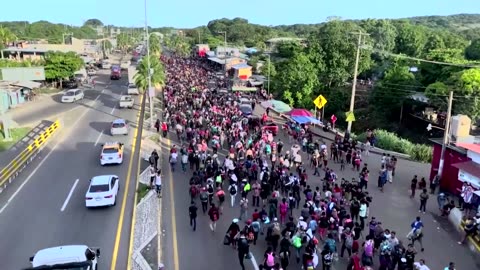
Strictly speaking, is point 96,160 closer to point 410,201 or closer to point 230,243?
point 230,243

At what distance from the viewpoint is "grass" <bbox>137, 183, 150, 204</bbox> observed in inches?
827

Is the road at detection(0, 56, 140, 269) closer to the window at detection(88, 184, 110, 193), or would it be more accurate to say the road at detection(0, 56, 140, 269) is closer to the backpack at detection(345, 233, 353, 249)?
the window at detection(88, 184, 110, 193)

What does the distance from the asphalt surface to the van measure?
8.34 feet

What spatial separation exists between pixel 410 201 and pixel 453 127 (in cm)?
409

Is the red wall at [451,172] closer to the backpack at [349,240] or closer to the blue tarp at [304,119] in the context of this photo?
the backpack at [349,240]

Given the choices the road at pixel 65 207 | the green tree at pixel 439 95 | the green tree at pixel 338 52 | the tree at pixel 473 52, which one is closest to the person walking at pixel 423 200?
the road at pixel 65 207

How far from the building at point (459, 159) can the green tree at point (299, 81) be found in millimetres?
30110

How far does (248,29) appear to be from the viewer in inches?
7648

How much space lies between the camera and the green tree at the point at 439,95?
4274cm

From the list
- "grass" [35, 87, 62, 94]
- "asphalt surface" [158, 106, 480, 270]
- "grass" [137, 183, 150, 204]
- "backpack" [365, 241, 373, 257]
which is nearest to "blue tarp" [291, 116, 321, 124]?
"asphalt surface" [158, 106, 480, 270]

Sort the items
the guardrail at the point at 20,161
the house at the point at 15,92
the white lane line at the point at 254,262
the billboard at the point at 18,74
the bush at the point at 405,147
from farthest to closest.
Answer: the house at the point at 15,92
the billboard at the point at 18,74
the bush at the point at 405,147
the guardrail at the point at 20,161
the white lane line at the point at 254,262

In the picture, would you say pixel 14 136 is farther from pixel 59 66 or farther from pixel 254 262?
pixel 59 66

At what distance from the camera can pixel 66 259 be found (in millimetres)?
13273

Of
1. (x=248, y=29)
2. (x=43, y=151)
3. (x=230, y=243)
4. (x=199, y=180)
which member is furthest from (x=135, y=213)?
(x=248, y=29)
